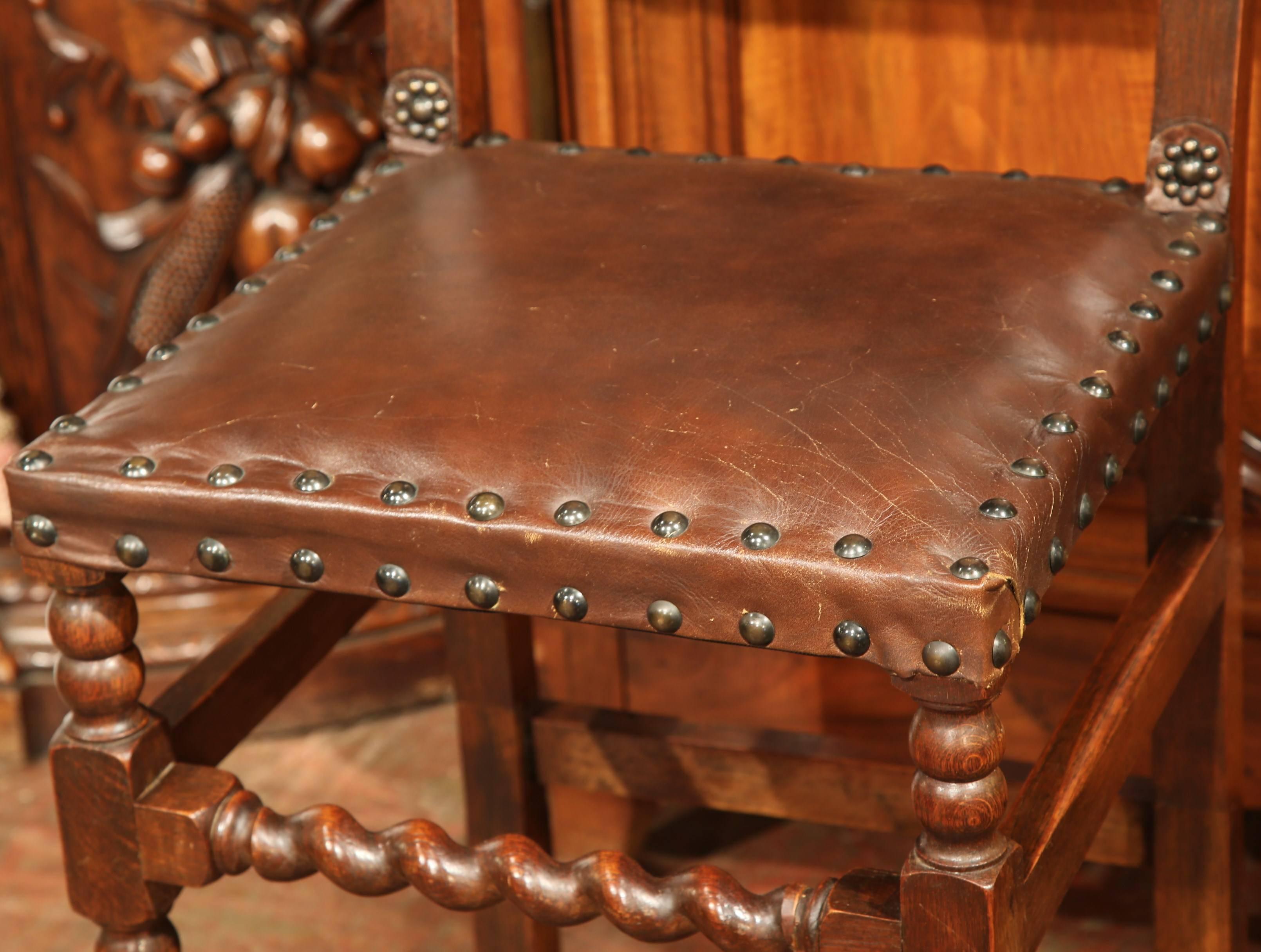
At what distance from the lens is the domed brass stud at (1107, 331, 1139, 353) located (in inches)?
28.3

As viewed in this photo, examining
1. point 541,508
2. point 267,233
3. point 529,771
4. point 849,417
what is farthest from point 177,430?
point 267,233

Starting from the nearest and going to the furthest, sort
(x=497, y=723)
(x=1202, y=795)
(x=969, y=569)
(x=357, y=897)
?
(x=969, y=569)
(x=1202, y=795)
(x=497, y=723)
(x=357, y=897)

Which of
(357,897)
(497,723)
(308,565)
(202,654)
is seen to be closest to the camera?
(308,565)

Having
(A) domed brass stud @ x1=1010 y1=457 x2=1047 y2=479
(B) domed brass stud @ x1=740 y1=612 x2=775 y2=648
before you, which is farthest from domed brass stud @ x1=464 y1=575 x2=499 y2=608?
(A) domed brass stud @ x1=1010 y1=457 x2=1047 y2=479

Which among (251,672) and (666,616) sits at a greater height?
(666,616)

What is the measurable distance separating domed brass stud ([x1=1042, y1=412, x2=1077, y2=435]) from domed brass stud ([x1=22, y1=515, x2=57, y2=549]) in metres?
0.42

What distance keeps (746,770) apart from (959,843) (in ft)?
1.29

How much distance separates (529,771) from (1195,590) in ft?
1.46

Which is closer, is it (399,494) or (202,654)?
(399,494)

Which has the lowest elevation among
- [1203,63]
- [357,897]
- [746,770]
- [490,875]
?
[357,897]

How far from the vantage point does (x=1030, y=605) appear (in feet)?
1.99

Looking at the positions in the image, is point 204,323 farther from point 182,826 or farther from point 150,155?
point 150,155

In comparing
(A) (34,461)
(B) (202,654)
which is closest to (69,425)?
(A) (34,461)

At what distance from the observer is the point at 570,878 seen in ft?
2.32
